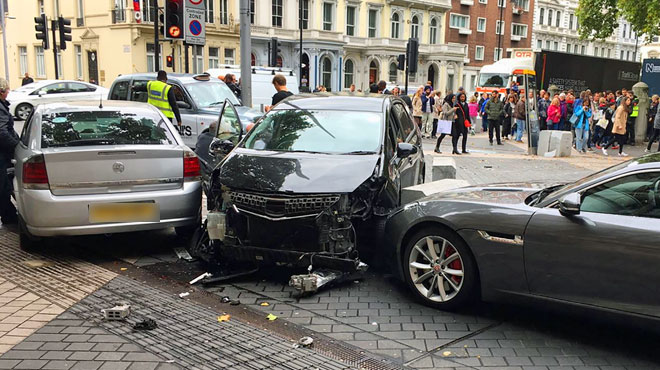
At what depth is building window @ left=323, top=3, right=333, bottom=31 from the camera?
4842cm

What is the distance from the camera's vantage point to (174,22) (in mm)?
12055

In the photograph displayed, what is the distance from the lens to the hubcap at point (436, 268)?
479 centimetres

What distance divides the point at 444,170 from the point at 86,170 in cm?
559

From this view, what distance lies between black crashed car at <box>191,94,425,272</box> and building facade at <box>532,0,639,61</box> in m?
68.6

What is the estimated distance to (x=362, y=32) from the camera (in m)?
51.9

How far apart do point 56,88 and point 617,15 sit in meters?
27.3

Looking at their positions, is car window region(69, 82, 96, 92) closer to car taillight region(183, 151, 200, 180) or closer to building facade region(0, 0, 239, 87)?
building facade region(0, 0, 239, 87)

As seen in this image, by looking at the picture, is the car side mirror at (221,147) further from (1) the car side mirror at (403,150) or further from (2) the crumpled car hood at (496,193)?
(2) the crumpled car hood at (496,193)

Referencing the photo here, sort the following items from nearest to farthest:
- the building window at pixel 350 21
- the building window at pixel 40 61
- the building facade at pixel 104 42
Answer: the building facade at pixel 104 42 < the building window at pixel 40 61 < the building window at pixel 350 21

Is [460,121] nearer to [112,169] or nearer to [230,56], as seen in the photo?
[112,169]

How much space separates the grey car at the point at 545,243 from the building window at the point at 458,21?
195 ft

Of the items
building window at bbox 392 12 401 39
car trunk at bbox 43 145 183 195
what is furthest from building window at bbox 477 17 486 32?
car trunk at bbox 43 145 183 195

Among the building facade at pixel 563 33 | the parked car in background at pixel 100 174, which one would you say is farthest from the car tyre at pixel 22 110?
the building facade at pixel 563 33

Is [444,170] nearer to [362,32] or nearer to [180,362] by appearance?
[180,362]
